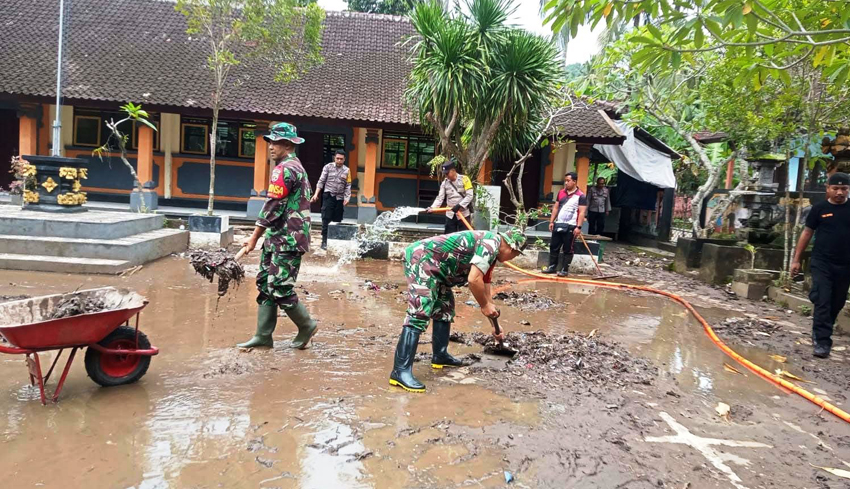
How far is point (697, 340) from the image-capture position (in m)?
6.33

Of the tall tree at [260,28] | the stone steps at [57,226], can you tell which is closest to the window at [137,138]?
the tall tree at [260,28]

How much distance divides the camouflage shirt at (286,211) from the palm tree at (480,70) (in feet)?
20.7

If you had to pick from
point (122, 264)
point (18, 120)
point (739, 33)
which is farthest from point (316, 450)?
point (18, 120)

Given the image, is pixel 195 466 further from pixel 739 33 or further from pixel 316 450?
pixel 739 33

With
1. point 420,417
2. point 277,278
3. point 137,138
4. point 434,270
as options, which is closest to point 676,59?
point 434,270

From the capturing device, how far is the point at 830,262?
575 cm

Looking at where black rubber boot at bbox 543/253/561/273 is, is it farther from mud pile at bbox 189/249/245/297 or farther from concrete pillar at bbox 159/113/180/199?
concrete pillar at bbox 159/113/180/199

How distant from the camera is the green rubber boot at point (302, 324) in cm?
482

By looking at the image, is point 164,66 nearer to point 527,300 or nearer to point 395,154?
point 395,154

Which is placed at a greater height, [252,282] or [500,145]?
[500,145]

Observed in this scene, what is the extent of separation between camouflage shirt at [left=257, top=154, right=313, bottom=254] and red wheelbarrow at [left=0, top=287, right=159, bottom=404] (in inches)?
45.7

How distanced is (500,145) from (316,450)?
1021 centimetres

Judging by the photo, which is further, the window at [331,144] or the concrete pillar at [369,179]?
the window at [331,144]

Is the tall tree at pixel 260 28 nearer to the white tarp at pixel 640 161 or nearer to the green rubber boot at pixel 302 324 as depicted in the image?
the green rubber boot at pixel 302 324
